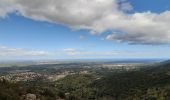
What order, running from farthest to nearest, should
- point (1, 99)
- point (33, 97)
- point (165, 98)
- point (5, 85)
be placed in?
point (165, 98) < point (5, 85) < point (33, 97) < point (1, 99)

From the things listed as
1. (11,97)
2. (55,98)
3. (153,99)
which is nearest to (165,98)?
(153,99)

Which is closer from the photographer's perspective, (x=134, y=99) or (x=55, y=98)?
(x=55, y=98)

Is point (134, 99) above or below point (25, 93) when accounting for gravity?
below

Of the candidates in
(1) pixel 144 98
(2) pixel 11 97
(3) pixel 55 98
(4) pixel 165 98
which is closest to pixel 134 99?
(1) pixel 144 98

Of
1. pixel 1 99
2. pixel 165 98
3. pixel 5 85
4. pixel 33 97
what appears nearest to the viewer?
pixel 1 99

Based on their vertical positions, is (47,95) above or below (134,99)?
above

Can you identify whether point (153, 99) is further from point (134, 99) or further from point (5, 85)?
point (5, 85)

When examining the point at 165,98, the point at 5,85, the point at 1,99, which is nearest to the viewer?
the point at 1,99

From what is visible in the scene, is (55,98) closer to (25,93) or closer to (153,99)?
(25,93)

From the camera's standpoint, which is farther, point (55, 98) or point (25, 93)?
point (55, 98)
